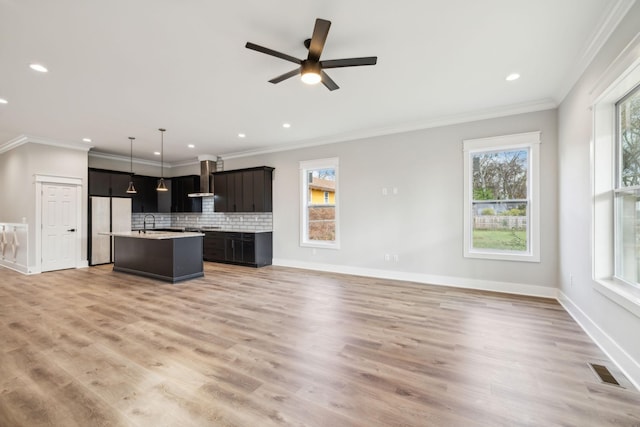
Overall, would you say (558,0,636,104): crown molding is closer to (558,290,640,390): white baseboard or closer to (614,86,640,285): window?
(614,86,640,285): window

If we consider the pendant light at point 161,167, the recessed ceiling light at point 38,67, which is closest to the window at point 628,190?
the recessed ceiling light at point 38,67

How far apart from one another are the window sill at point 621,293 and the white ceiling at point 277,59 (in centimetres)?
222

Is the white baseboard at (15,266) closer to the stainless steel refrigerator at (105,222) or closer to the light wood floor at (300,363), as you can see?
the stainless steel refrigerator at (105,222)

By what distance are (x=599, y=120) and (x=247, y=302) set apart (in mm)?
4520

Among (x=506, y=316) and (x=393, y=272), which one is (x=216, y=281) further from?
(x=506, y=316)

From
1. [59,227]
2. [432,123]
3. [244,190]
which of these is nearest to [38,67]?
[244,190]

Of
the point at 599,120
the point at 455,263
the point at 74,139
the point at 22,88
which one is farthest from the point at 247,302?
the point at 74,139

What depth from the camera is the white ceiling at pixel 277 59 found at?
7.63ft

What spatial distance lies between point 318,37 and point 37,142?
6963 mm

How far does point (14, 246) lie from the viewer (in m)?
6.42

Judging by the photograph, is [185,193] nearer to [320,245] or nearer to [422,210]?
[320,245]

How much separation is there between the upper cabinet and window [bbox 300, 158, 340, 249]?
3.11 feet

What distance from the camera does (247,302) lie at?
4070 mm

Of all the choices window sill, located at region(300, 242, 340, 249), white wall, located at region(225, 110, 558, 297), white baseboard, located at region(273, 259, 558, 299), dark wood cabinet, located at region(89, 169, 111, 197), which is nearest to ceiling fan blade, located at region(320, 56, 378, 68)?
white wall, located at region(225, 110, 558, 297)
